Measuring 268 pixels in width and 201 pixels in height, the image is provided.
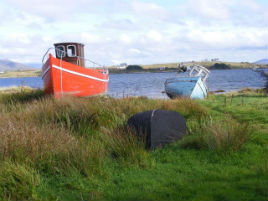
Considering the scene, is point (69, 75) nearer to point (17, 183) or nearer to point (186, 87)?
point (186, 87)

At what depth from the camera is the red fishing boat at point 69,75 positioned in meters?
16.0

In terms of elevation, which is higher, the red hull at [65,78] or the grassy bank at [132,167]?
the red hull at [65,78]

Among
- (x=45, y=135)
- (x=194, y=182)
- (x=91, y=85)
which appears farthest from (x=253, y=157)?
(x=91, y=85)

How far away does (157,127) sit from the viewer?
6.54 meters

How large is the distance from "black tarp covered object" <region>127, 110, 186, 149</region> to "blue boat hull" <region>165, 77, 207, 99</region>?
1232 cm

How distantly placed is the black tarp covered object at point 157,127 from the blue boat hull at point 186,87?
12319mm

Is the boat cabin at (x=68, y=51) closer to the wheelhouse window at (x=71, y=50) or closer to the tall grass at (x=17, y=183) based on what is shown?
the wheelhouse window at (x=71, y=50)

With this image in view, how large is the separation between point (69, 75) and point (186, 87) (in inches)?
299

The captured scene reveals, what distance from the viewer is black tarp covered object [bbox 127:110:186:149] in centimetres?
643

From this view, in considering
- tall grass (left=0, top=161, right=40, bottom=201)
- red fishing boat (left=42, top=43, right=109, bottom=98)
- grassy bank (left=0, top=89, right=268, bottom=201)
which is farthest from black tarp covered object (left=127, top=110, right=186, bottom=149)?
red fishing boat (left=42, top=43, right=109, bottom=98)

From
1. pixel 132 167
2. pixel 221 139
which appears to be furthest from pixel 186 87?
pixel 132 167

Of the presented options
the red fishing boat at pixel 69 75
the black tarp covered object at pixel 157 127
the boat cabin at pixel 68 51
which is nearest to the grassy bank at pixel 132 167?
the black tarp covered object at pixel 157 127

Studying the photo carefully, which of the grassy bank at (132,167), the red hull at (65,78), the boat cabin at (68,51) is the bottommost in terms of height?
the grassy bank at (132,167)

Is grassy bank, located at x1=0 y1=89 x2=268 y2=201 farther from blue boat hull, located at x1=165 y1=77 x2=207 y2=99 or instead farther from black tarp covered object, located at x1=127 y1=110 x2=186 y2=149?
blue boat hull, located at x1=165 y1=77 x2=207 y2=99
